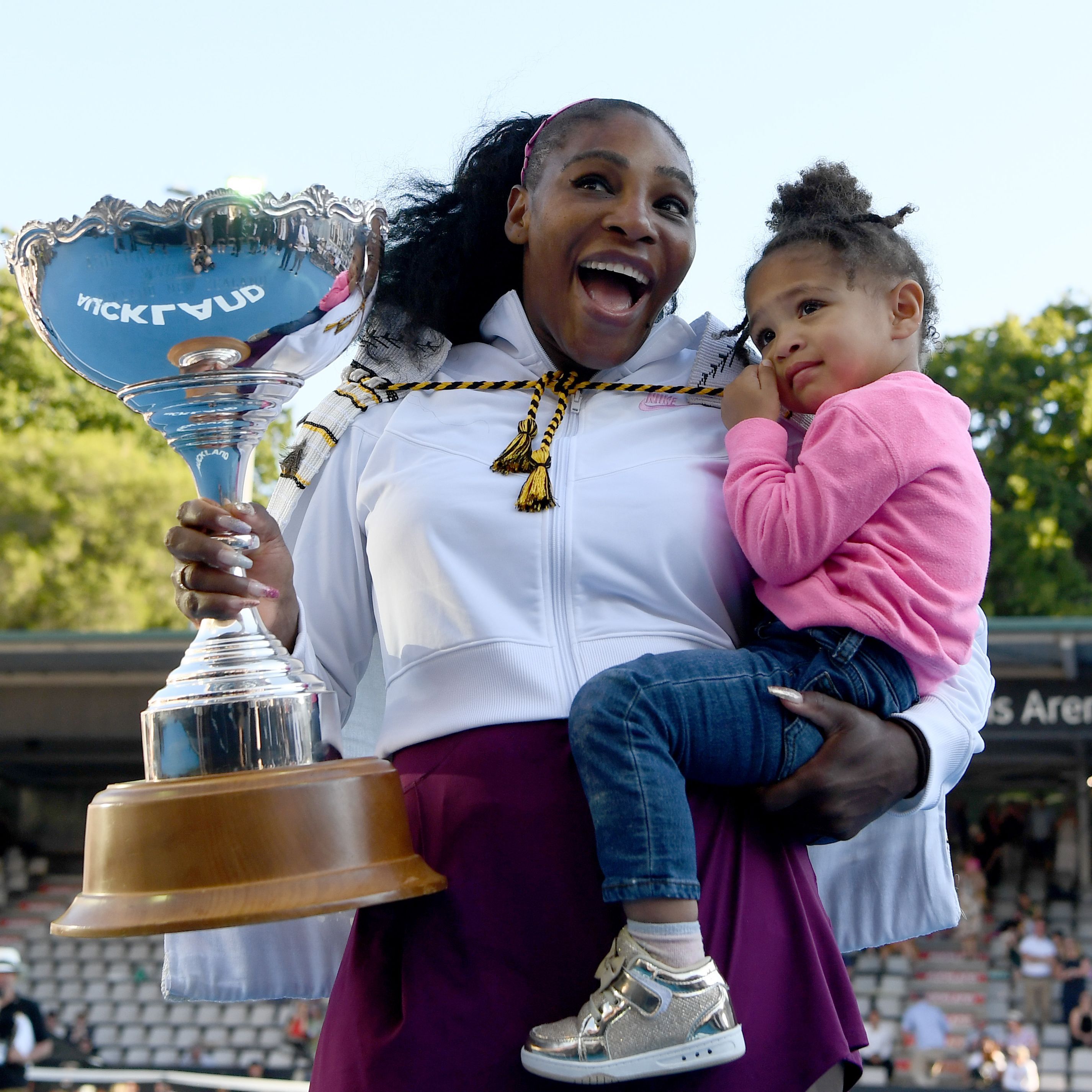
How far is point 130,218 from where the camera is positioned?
1.76m

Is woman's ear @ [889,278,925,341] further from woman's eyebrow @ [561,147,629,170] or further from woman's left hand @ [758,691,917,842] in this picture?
woman's left hand @ [758,691,917,842]

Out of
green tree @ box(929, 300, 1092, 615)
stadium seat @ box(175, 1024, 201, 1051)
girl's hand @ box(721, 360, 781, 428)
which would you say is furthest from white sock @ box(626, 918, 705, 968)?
green tree @ box(929, 300, 1092, 615)

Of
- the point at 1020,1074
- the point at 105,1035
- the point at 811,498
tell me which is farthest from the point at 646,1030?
the point at 105,1035

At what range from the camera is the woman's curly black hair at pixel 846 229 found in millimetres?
2244

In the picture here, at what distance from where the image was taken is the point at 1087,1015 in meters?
11.3

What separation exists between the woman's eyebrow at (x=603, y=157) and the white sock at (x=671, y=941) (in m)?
1.19

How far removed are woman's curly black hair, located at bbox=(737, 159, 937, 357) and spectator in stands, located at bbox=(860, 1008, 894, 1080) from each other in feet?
32.6

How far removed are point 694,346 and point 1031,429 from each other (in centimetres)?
2431

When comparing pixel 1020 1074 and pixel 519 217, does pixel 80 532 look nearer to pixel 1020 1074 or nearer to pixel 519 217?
pixel 1020 1074

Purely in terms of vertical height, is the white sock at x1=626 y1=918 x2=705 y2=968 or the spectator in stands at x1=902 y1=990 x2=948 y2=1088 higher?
the white sock at x1=626 y1=918 x2=705 y2=968

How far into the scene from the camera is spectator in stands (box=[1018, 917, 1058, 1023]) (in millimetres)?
12219

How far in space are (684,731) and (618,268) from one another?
79 cm

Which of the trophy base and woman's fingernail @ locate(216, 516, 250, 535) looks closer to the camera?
the trophy base

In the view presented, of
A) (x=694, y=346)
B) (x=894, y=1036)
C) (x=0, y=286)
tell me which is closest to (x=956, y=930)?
(x=894, y=1036)
